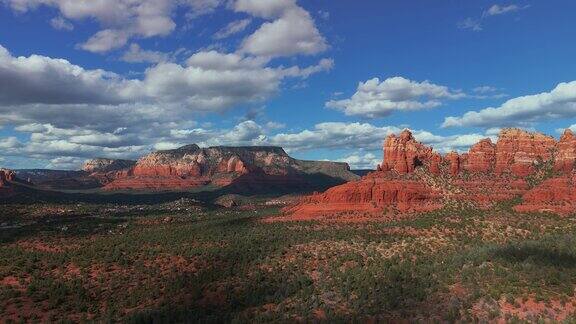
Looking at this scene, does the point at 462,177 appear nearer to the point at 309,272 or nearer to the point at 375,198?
the point at 375,198

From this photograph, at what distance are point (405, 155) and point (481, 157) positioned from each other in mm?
15936

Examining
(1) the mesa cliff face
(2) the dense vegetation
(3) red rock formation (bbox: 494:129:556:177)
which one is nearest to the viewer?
(2) the dense vegetation

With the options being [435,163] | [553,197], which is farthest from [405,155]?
[553,197]

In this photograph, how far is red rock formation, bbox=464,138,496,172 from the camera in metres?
105

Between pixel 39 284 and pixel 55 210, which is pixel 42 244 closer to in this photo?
pixel 39 284

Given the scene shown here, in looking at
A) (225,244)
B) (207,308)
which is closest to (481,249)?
(207,308)

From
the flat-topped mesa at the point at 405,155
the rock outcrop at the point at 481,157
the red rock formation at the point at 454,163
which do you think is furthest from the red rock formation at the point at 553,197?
the flat-topped mesa at the point at 405,155

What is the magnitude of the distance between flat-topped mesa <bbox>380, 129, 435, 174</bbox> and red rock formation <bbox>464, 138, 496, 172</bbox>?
26.1ft

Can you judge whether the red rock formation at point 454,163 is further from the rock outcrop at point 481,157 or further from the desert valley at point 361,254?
the rock outcrop at point 481,157

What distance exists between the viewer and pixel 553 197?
8881 cm

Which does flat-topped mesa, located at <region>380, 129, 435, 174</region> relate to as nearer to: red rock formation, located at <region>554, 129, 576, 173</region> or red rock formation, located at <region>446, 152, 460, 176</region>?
red rock formation, located at <region>446, 152, 460, 176</region>


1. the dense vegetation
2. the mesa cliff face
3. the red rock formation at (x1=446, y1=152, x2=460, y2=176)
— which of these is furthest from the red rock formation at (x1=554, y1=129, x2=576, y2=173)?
the red rock formation at (x1=446, y1=152, x2=460, y2=176)

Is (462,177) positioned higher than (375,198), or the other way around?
(462,177)

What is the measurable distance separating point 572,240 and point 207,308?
147 feet
